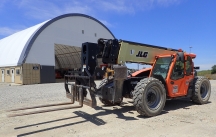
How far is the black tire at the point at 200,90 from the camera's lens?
7.63m

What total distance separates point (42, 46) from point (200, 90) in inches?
749

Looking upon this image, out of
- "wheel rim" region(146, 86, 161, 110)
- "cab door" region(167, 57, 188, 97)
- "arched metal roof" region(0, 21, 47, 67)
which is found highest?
"arched metal roof" region(0, 21, 47, 67)

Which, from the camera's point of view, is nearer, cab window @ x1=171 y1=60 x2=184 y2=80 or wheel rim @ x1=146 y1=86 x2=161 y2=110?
wheel rim @ x1=146 y1=86 x2=161 y2=110

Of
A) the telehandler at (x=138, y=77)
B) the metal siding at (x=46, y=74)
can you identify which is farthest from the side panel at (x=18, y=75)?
the telehandler at (x=138, y=77)

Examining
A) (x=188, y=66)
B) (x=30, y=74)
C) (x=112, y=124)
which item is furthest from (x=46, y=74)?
(x=112, y=124)

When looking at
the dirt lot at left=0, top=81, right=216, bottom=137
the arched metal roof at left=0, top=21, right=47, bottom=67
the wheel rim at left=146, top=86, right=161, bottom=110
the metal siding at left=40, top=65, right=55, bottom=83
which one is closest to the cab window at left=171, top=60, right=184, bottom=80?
the wheel rim at left=146, top=86, right=161, bottom=110

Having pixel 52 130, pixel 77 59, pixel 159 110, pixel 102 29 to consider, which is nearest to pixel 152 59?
pixel 159 110

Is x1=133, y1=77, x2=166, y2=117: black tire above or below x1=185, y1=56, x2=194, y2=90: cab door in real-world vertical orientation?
below

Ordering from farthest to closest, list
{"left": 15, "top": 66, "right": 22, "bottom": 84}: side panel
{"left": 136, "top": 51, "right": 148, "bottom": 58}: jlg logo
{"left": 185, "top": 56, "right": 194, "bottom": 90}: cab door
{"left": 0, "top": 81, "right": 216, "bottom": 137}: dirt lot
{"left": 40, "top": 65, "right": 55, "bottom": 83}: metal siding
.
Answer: {"left": 40, "top": 65, "right": 55, "bottom": 83}: metal siding
{"left": 15, "top": 66, "right": 22, "bottom": 84}: side panel
{"left": 185, "top": 56, "right": 194, "bottom": 90}: cab door
{"left": 136, "top": 51, "right": 148, "bottom": 58}: jlg logo
{"left": 0, "top": 81, "right": 216, "bottom": 137}: dirt lot

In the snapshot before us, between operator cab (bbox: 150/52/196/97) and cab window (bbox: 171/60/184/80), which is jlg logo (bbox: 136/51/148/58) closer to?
operator cab (bbox: 150/52/196/97)

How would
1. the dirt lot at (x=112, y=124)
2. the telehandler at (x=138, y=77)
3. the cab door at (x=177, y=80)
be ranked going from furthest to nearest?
the cab door at (x=177, y=80), the telehandler at (x=138, y=77), the dirt lot at (x=112, y=124)

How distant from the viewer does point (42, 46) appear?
2255 centimetres

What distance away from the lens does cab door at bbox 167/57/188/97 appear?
268 inches

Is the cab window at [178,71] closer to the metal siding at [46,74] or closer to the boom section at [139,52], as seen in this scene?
the boom section at [139,52]
